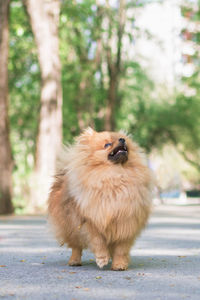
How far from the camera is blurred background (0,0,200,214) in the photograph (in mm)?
24969

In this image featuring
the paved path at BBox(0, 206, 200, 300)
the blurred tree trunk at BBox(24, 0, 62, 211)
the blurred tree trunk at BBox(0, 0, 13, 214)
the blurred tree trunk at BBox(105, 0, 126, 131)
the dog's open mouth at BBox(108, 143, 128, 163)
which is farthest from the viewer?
the blurred tree trunk at BBox(105, 0, 126, 131)

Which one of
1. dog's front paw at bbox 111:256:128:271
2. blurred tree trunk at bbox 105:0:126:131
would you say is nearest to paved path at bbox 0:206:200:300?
dog's front paw at bbox 111:256:128:271

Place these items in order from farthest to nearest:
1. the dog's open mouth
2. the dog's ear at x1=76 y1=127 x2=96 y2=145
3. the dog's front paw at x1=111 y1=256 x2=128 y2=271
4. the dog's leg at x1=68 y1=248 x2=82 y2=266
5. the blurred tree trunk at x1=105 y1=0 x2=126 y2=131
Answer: the blurred tree trunk at x1=105 y1=0 x2=126 y2=131 → the dog's leg at x1=68 y1=248 x2=82 y2=266 → the dog's ear at x1=76 y1=127 x2=96 y2=145 → the dog's front paw at x1=111 y1=256 x2=128 y2=271 → the dog's open mouth

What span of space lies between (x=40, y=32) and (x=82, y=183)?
18.2 meters

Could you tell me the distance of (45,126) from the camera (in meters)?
25.1

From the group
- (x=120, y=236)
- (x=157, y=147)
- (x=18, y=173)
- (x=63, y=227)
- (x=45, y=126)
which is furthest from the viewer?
(x=157, y=147)

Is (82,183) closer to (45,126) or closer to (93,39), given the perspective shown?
(45,126)

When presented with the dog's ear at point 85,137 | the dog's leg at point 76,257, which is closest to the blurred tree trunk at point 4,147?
the dog's leg at point 76,257

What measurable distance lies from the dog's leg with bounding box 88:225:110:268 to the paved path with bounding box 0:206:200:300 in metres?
0.13

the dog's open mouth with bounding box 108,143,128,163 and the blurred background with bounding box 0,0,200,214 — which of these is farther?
the blurred background with bounding box 0,0,200,214

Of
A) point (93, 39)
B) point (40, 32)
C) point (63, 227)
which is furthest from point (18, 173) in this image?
point (63, 227)

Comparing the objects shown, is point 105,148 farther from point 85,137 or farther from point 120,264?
point 120,264

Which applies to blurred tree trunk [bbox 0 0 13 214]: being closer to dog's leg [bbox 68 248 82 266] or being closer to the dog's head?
dog's leg [bbox 68 248 82 266]

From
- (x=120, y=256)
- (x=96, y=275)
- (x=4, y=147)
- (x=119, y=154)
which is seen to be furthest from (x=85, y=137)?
(x=4, y=147)
